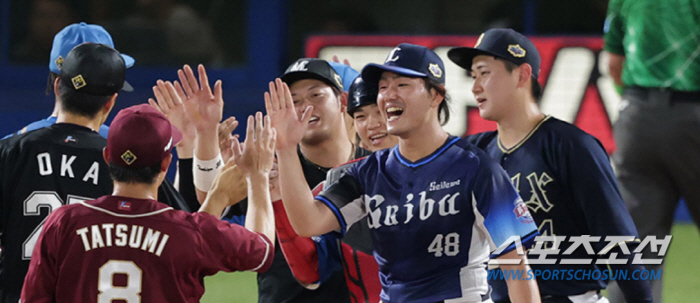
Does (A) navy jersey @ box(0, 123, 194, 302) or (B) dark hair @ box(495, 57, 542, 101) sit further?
(B) dark hair @ box(495, 57, 542, 101)

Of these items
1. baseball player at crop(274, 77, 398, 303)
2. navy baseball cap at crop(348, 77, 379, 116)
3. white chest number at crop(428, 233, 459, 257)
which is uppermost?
navy baseball cap at crop(348, 77, 379, 116)

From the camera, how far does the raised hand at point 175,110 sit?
4566mm

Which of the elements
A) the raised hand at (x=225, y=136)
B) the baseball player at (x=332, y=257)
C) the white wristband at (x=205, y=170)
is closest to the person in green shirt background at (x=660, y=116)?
the baseball player at (x=332, y=257)

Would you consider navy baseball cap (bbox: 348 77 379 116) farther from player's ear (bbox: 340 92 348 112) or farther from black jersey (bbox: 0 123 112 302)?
black jersey (bbox: 0 123 112 302)

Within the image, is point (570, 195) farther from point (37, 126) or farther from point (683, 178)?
point (37, 126)

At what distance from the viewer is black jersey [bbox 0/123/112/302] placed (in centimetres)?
Answer: 414

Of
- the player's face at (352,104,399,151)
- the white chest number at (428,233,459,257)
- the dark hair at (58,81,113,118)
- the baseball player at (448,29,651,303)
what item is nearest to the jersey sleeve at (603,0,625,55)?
the baseball player at (448,29,651,303)

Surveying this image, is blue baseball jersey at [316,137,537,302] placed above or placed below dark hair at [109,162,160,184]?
below

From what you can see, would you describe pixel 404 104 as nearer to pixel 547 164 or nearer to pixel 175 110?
pixel 547 164

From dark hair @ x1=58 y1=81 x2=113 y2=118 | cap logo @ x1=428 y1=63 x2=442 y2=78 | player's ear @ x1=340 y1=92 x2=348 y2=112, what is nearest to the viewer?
cap logo @ x1=428 y1=63 x2=442 y2=78

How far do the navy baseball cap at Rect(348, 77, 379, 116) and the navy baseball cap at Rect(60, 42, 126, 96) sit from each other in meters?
1.16

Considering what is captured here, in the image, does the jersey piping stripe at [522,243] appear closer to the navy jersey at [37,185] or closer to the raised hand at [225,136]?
the navy jersey at [37,185]

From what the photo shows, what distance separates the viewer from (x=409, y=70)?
3932 millimetres

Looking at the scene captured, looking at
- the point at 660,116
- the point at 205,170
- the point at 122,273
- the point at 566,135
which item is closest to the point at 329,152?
the point at 205,170
